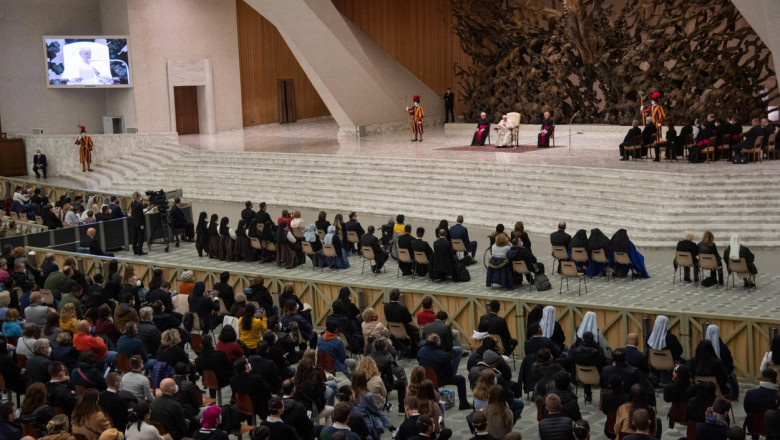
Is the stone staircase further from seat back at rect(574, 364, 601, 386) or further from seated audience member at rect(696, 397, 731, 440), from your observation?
seated audience member at rect(696, 397, 731, 440)

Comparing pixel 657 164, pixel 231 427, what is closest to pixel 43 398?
pixel 231 427

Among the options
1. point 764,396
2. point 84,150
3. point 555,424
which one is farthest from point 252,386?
point 84,150

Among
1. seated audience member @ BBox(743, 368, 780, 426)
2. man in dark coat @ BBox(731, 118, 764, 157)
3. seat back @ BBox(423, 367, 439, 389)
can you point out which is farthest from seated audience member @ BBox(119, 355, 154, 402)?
man in dark coat @ BBox(731, 118, 764, 157)

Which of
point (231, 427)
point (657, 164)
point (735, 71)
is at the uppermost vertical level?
point (735, 71)

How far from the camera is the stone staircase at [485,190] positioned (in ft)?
57.5

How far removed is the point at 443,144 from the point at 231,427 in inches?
748

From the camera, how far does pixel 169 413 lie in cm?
787

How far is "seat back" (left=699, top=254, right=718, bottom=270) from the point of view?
1377 centimetres

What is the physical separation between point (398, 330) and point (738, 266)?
5324 millimetres

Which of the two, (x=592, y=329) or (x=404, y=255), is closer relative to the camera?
(x=592, y=329)

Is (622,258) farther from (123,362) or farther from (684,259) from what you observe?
(123,362)

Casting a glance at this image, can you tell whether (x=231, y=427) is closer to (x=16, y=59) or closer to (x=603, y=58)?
(x=603, y=58)

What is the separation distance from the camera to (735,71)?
24734 mm

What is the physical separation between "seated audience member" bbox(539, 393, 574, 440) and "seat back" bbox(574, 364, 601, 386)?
7.00ft
